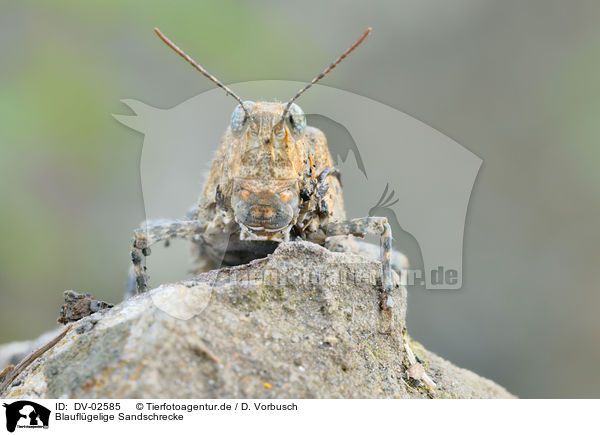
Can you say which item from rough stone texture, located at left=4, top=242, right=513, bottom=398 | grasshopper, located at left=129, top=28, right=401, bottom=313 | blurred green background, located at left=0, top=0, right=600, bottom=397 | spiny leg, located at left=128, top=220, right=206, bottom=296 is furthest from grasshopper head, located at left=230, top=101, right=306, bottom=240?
blurred green background, located at left=0, top=0, right=600, bottom=397

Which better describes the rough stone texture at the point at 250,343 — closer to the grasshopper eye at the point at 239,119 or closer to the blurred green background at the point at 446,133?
the grasshopper eye at the point at 239,119

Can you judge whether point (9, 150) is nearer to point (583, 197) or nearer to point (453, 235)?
point (453, 235)

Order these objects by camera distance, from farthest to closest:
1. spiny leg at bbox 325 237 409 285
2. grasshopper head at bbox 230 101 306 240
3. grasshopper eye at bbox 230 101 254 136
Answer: spiny leg at bbox 325 237 409 285 < grasshopper eye at bbox 230 101 254 136 < grasshopper head at bbox 230 101 306 240

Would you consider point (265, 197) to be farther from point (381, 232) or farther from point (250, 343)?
point (250, 343)

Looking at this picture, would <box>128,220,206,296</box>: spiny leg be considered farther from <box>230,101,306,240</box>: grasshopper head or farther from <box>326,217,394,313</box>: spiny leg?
<box>326,217,394,313</box>: spiny leg
